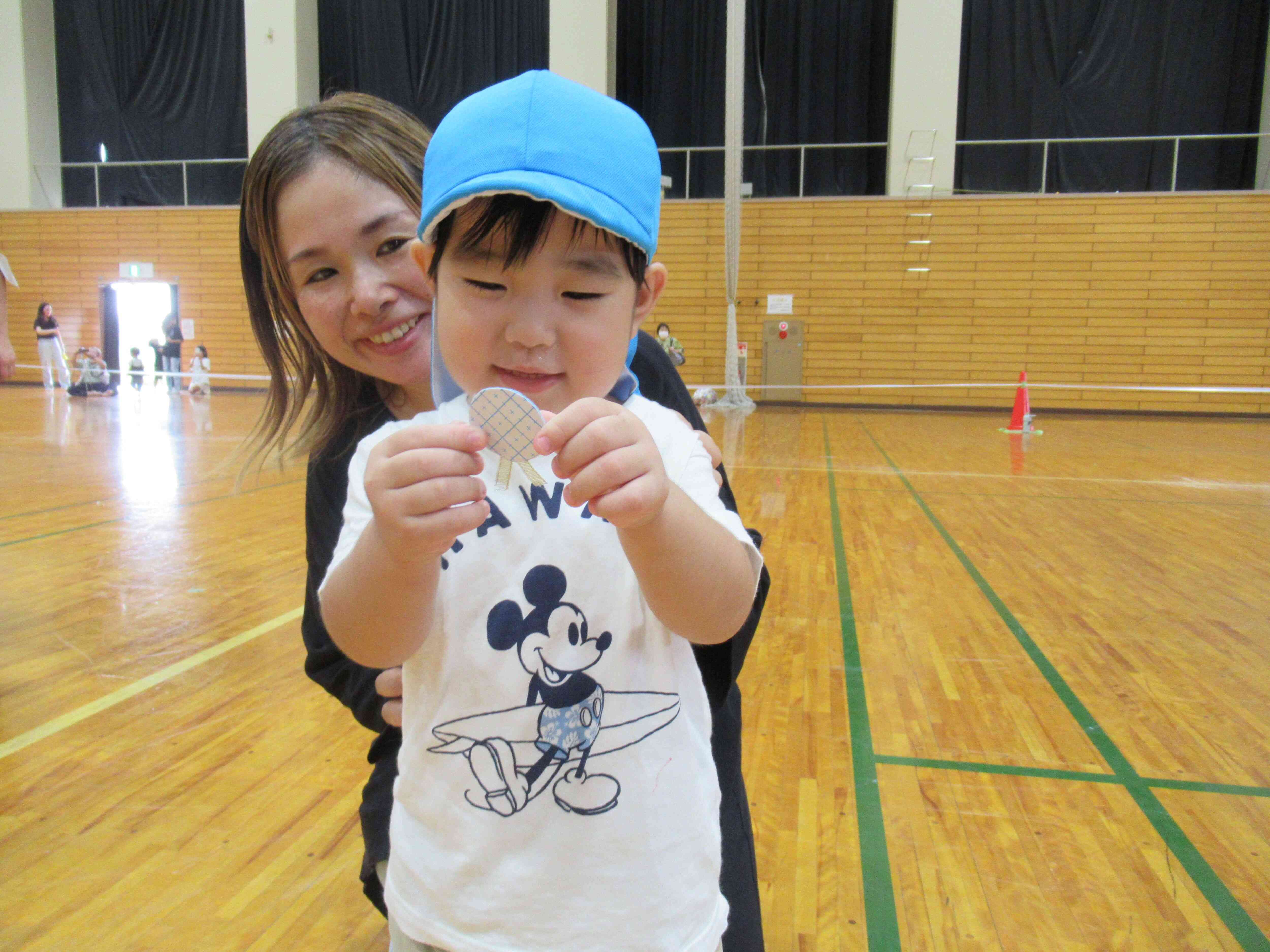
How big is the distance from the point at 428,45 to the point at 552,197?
610 inches

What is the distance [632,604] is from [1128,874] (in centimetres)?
150

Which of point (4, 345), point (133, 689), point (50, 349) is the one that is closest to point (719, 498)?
point (133, 689)

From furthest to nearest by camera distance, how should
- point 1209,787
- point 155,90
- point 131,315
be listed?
1. point 131,315
2. point 155,90
3. point 1209,787

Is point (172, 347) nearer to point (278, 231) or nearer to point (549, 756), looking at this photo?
point (278, 231)

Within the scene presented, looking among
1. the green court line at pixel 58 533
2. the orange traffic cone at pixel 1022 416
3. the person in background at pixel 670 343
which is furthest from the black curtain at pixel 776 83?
the green court line at pixel 58 533

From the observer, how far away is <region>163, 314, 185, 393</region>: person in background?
14.7m

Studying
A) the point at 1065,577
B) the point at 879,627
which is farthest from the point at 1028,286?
the point at 879,627

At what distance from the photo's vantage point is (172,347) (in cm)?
1480

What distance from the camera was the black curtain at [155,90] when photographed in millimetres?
14609

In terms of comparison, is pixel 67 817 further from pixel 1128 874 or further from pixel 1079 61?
pixel 1079 61

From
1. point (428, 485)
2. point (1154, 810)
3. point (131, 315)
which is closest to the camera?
point (428, 485)

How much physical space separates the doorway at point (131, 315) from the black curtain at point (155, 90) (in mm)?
1626

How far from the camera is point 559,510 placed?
2.37 ft

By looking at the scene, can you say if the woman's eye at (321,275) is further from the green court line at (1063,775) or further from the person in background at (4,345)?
the person in background at (4,345)
